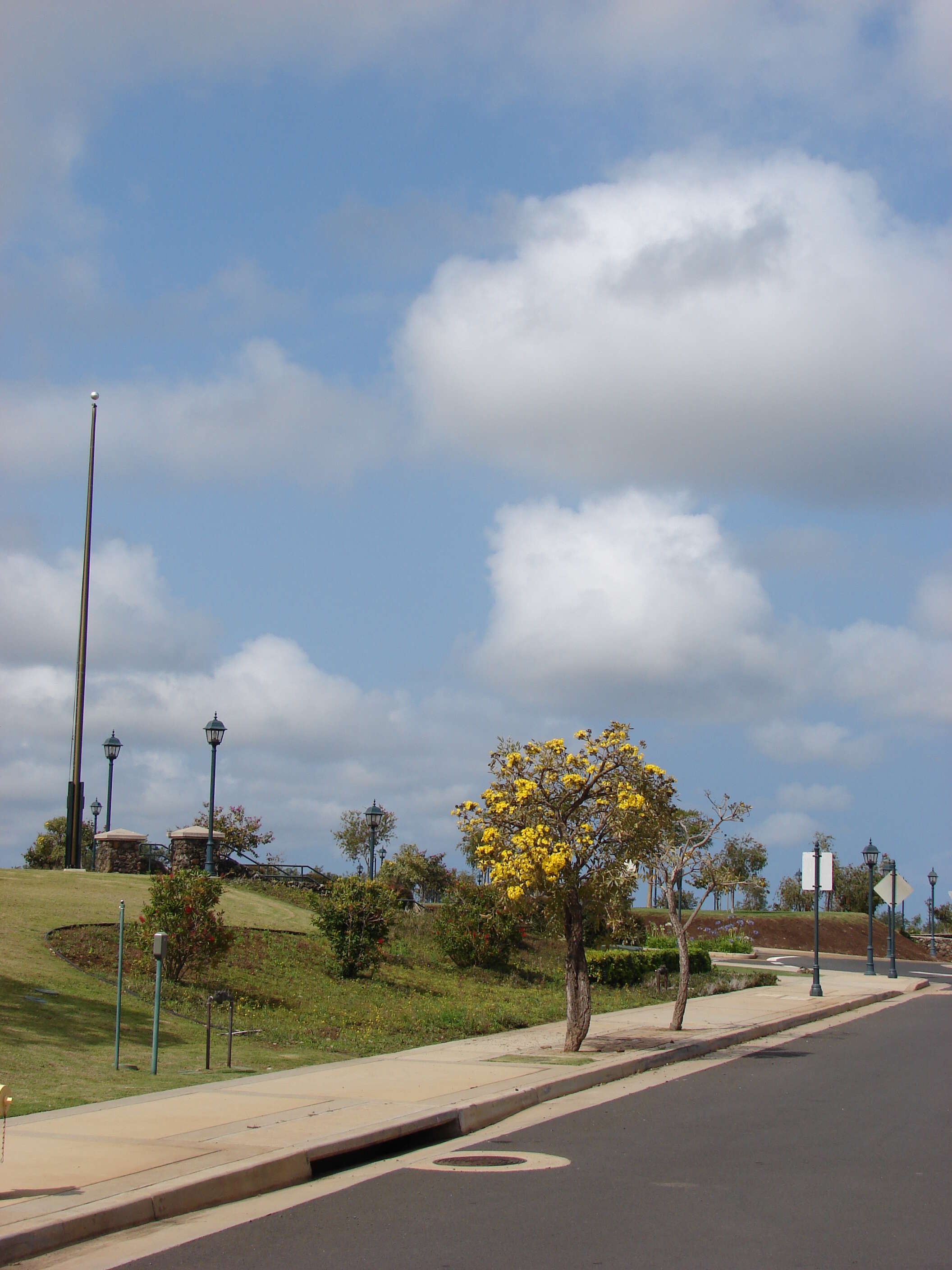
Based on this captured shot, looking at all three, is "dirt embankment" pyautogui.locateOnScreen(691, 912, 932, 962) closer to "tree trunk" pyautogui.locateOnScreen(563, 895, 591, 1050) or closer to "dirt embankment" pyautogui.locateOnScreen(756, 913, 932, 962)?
"dirt embankment" pyautogui.locateOnScreen(756, 913, 932, 962)

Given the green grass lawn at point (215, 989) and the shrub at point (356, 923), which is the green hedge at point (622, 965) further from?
the shrub at point (356, 923)

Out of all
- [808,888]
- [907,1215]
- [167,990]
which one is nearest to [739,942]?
[808,888]

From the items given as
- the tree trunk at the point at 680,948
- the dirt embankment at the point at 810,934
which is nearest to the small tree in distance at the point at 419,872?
the dirt embankment at the point at 810,934

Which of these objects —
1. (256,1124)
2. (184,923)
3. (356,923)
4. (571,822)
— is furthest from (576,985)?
(356,923)

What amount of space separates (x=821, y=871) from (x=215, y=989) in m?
18.6

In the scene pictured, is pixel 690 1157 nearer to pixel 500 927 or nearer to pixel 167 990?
pixel 167 990

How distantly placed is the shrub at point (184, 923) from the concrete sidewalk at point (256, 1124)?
5.43m

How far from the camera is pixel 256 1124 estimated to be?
35.8ft

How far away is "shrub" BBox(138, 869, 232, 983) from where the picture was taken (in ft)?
70.2

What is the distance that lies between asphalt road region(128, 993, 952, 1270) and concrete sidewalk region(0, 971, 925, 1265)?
61 centimetres

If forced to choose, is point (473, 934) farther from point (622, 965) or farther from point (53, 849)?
point (53, 849)

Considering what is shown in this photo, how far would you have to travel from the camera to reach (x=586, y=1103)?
13352mm

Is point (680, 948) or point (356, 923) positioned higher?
point (680, 948)

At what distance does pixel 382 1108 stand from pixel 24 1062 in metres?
5.19
